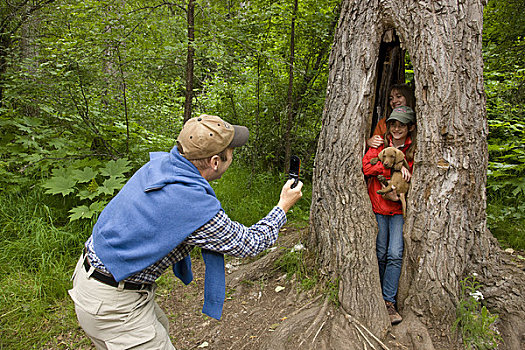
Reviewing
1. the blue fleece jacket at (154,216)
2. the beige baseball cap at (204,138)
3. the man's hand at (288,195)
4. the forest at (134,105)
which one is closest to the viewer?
the blue fleece jacket at (154,216)

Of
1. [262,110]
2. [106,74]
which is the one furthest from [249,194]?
[106,74]

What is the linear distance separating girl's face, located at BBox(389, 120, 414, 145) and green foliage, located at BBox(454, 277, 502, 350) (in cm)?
134

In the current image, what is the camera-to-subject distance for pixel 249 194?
5570 mm

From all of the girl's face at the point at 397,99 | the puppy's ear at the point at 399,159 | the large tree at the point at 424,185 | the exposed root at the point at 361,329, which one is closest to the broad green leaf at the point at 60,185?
the large tree at the point at 424,185

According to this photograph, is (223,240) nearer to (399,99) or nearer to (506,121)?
(399,99)

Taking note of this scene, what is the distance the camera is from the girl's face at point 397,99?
318 centimetres

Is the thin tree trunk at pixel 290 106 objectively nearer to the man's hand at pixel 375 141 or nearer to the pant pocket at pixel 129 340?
the man's hand at pixel 375 141

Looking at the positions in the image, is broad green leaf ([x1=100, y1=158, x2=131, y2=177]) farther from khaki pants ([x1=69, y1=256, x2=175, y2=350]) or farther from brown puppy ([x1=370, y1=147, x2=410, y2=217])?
brown puppy ([x1=370, y1=147, x2=410, y2=217])

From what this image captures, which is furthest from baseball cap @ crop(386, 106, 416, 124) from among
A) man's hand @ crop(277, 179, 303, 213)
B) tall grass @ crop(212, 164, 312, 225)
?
tall grass @ crop(212, 164, 312, 225)

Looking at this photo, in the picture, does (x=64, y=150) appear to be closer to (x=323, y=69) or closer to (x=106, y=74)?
(x=106, y=74)

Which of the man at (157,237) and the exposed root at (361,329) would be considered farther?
the exposed root at (361,329)

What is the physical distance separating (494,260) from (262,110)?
14.3 feet

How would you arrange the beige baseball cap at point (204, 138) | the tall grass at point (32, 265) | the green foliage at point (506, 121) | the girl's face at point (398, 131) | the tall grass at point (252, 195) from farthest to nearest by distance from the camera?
the tall grass at point (252, 195), the green foliage at point (506, 121), the tall grass at point (32, 265), the girl's face at point (398, 131), the beige baseball cap at point (204, 138)

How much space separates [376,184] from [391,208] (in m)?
0.26
